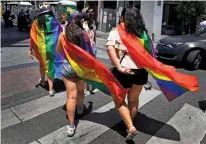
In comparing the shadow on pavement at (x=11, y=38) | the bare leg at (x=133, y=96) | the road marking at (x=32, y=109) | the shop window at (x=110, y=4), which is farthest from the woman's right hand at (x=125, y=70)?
the shop window at (x=110, y=4)

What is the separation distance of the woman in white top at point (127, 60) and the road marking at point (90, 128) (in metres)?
0.66

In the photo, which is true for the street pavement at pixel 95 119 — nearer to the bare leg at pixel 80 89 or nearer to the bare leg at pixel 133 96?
the bare leg at pixel 80 89

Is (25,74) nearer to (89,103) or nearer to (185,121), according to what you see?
(89,103)

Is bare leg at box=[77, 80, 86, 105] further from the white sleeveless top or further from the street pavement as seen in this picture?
the white sleeveless top

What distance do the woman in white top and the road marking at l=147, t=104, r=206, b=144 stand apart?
59 centimetres

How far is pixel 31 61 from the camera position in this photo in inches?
346

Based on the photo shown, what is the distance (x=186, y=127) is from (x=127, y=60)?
1510 millimetres

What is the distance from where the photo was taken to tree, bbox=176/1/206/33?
64.0 ft

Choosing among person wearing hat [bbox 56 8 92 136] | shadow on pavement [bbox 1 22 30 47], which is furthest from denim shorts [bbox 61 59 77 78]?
shadow on pavement [bbox 1 22 30 47]

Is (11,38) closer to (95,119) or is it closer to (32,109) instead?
(32,109)

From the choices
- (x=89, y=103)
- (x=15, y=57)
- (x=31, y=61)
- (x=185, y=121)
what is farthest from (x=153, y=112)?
(x=15, y=57)

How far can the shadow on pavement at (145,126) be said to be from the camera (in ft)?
12.6

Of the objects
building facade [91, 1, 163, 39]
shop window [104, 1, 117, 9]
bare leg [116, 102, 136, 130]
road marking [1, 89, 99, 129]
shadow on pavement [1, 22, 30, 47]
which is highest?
shop window [104, 1, 117, 9]

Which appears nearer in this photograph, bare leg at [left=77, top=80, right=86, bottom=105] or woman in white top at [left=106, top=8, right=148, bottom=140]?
woman in white top at [left=106, top=8, right=148, bottom=140]
